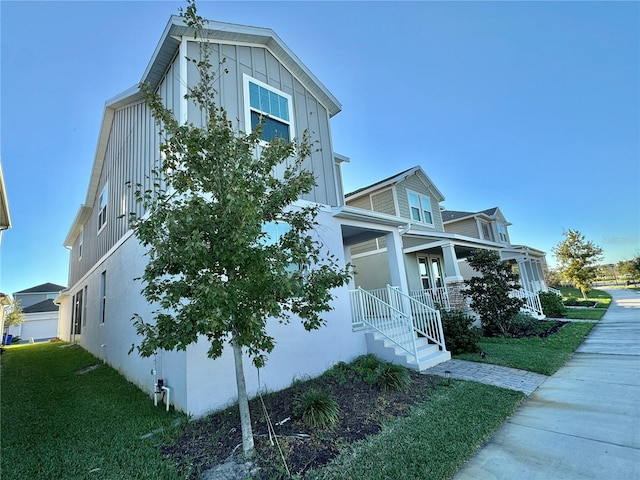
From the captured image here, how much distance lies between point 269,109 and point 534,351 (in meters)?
9.44

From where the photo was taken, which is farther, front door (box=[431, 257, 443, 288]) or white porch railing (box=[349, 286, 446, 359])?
front door (box=[431, 257, 443, 288])

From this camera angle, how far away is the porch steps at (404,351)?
692cm

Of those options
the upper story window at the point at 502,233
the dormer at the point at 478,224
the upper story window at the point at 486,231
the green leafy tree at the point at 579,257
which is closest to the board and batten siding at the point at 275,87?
the dormer at the point at 478,224

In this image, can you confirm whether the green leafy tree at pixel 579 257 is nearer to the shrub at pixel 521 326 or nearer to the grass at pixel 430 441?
the shrub at pixel 521 326

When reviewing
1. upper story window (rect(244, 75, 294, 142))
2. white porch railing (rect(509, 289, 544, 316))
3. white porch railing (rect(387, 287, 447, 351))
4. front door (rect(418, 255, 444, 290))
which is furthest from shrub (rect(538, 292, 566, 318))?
upper story window (rect(244, 75, 294, 142))

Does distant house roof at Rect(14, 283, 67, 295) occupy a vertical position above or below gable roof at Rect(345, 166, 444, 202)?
below

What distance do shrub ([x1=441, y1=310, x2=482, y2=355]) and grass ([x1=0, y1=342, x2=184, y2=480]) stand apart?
713 cm

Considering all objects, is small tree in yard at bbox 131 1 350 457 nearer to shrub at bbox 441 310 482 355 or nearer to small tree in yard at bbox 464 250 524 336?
shrub at bbox 441 310 482 355

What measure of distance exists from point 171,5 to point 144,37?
3.92 feet

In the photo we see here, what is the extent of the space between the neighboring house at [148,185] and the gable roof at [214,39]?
23 millimetres

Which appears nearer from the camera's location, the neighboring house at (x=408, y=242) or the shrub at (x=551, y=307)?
the neighboring house at (x=408, y=242)

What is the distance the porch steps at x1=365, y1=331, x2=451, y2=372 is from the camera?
22.7ft

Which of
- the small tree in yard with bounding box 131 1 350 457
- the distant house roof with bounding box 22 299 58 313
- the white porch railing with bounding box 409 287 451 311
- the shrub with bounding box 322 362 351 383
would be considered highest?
Result: the distant house roof with bounding box 22 299 58 313

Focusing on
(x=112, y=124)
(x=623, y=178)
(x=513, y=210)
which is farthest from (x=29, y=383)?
(x=513, y=210)
